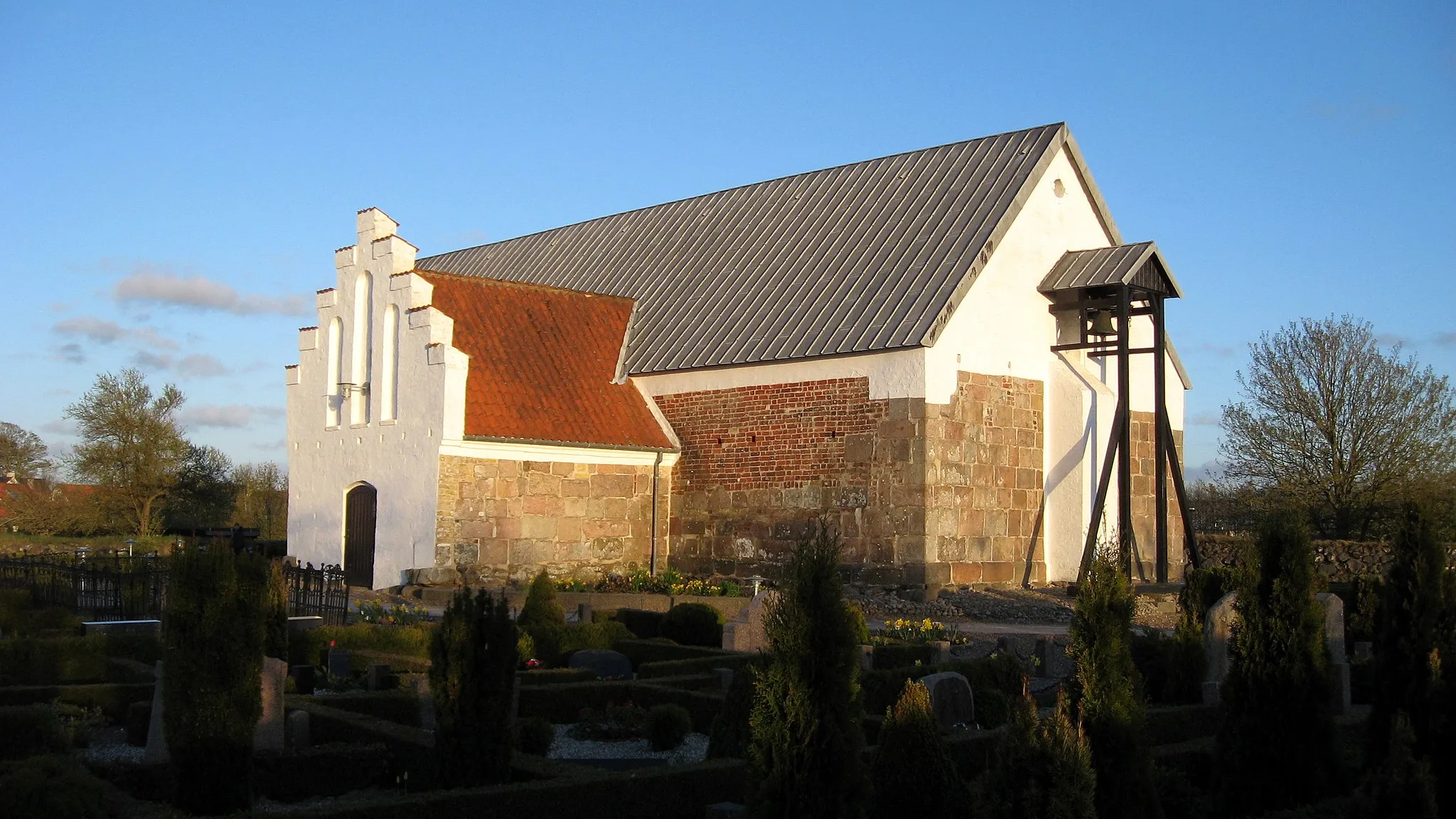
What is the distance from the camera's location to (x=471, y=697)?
7035mm

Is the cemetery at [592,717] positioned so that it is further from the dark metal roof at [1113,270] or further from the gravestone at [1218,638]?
the dark metal roof at [1113,270]

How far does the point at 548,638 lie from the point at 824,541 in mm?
6737

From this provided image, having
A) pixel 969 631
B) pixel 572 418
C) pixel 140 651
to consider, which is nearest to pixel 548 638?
pixel 140 651

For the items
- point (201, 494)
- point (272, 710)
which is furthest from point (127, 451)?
point (272, 710)

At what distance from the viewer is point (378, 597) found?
18.4 m

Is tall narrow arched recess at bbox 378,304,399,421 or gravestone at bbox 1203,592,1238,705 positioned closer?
gravestone at bbox 1203,592,1238,705

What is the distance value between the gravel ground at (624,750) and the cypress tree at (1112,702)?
119 inches

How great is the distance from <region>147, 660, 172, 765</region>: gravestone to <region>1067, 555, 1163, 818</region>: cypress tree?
15.9ft

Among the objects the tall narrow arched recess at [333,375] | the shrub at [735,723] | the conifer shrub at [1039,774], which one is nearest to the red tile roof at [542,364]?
the tall narrow arched recess at [333,375]

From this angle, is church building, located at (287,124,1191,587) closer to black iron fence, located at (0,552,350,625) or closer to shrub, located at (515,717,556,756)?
black iron fence, located at (0,552,350,625)

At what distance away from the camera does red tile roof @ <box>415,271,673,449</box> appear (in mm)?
19547

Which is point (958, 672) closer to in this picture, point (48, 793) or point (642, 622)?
point (642, 622)

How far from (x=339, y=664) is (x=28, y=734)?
133 inches

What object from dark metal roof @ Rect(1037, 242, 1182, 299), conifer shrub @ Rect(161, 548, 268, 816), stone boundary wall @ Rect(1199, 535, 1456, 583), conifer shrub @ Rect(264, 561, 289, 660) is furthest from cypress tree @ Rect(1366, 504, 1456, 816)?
stone boundary wall @ Rect(1199, 535, 1456, 583)
